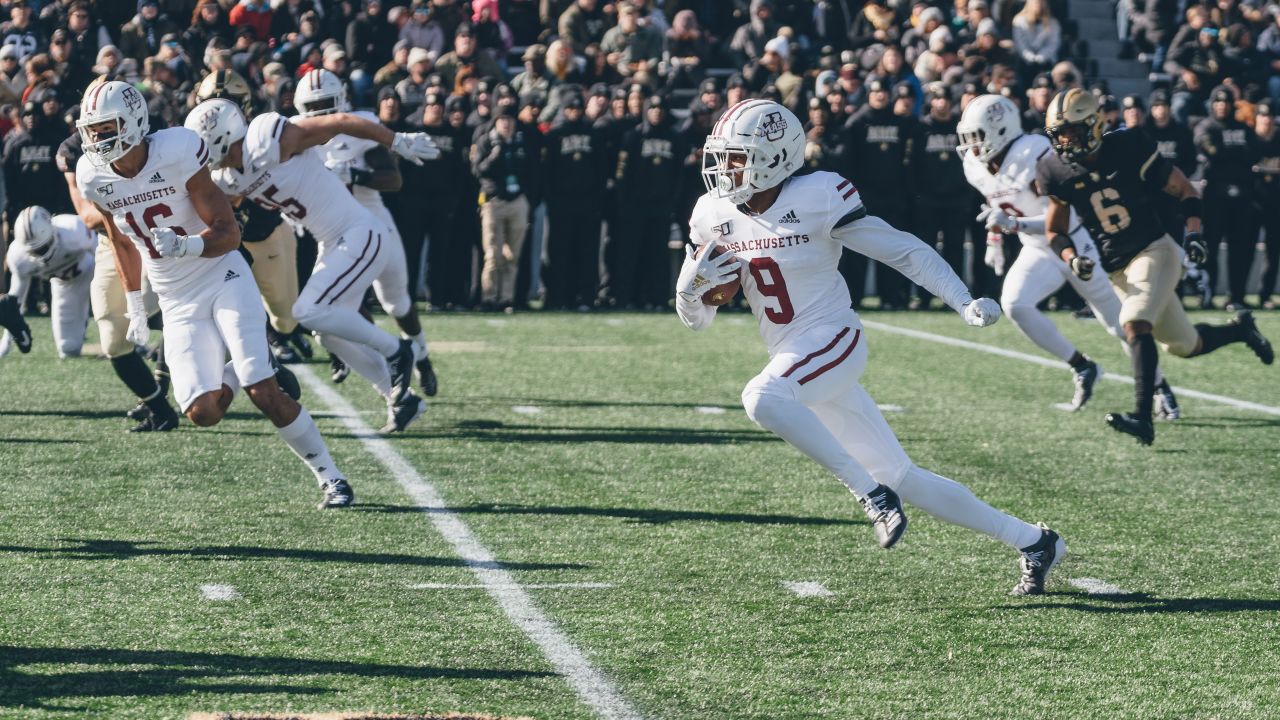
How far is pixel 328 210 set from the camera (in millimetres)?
8219

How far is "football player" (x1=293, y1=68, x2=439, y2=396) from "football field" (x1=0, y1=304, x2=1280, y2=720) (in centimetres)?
50

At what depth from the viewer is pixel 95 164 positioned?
651cm

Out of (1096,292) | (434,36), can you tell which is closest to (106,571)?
(1096,292)

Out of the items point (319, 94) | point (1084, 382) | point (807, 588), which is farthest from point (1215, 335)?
point (319, 94)

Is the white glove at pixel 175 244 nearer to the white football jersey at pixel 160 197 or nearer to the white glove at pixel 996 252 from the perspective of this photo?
the white football jersey at pixel 160 197

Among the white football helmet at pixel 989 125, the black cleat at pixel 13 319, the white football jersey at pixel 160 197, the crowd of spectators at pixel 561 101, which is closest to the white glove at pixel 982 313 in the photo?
the white football jersey at pixel 160 197

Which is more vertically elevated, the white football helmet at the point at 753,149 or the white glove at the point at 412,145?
the white football helmet at the point at 753,149

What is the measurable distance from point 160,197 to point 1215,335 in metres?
5.22

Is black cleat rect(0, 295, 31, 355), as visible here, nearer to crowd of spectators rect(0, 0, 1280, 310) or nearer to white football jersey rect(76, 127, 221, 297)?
white football jersey rect(76, 127, 221, 297)

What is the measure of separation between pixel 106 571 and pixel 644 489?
233 cm

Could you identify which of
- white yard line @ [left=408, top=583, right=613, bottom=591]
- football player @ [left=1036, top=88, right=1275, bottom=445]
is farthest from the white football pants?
football player @ [left=1036, top=88, right=1275, bottom=445]

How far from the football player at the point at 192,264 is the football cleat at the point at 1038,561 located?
266 centimetres

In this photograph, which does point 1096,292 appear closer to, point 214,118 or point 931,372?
point 931,372

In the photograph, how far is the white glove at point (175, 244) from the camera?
20.4 ft
